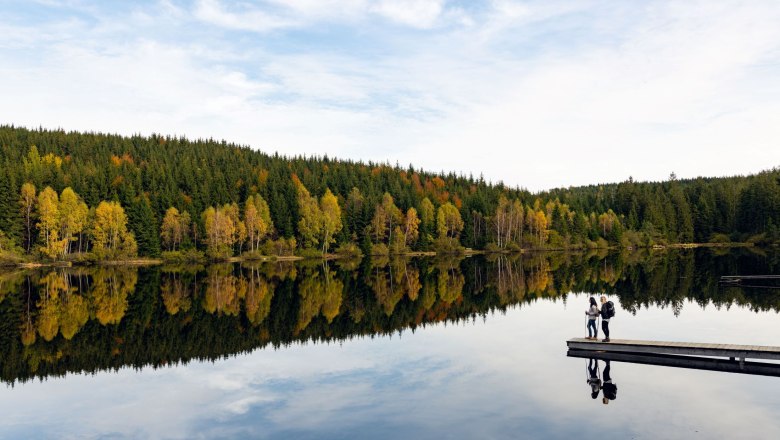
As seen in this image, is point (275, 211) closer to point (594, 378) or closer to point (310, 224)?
point (310, 224)

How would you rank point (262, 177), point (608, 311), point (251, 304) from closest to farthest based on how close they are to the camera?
point (608, 311) < point (251, 304) < point (262, 177)

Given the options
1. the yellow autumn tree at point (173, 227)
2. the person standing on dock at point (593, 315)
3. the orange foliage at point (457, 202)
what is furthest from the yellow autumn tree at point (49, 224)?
the person standing on dock at point (593, 315)

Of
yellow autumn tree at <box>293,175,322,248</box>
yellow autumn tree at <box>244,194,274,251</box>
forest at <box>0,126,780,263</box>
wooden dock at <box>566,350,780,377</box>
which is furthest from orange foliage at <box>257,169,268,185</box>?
wooden dock at <box>566,350,780,377</box>

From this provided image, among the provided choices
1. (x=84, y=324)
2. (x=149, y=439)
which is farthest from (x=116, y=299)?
(x=149, y=439)

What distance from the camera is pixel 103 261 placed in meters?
107

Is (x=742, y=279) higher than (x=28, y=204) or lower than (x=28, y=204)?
lower

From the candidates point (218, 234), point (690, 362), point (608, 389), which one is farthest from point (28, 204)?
point (690, 362)

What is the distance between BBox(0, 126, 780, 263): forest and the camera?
108500 mm

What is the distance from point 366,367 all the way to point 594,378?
9885 millimetres

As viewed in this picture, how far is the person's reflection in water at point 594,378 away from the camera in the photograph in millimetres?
21561

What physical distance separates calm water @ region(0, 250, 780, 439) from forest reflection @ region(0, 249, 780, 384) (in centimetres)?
24

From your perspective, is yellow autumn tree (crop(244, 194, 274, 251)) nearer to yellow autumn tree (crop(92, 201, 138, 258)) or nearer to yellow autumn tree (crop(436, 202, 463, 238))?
yellow autumn tree (crop(92, 201, 138, 258))

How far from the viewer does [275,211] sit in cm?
13200

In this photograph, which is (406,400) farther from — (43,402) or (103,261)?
(103,261)
